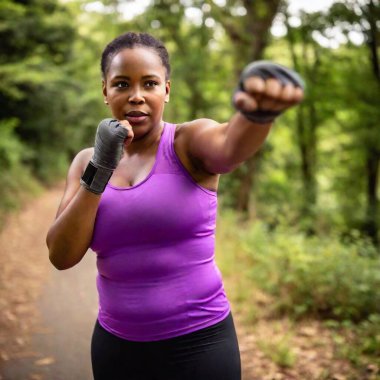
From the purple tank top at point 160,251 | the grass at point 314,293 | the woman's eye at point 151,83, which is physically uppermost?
the woman's eye at point 151,83

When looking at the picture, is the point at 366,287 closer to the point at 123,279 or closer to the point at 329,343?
the point at 329,343

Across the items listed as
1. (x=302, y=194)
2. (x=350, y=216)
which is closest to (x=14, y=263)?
(x=302, y=194)

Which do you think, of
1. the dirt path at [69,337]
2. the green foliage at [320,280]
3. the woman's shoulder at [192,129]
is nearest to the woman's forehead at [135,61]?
the woman's shoulder at [192,129]

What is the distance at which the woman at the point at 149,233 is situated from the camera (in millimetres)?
1510

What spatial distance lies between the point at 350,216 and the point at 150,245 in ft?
47.6

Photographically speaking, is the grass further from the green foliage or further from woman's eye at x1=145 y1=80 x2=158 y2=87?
woman's eye at x1=145 y1=80 x2=158 y2=87

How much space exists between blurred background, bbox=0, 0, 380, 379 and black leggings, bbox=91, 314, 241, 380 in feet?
8.30

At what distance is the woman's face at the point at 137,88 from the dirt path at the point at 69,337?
309 centimetres

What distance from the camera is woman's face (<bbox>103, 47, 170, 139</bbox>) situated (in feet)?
5.36

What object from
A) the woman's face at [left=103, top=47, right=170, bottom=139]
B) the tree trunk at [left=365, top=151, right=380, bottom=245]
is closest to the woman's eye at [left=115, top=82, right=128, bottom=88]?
the woman's face at [left=103, top=47, right=170, bottom=139]

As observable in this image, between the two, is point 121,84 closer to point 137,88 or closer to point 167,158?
point 137,88

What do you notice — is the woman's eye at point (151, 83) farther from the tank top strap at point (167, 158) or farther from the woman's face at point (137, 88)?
the tank top strap at point (167, 158)

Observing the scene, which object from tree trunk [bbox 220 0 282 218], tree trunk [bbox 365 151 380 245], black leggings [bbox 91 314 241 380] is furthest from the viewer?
tree trunk [bbox 365 151 380 245]

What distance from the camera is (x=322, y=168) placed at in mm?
17484
